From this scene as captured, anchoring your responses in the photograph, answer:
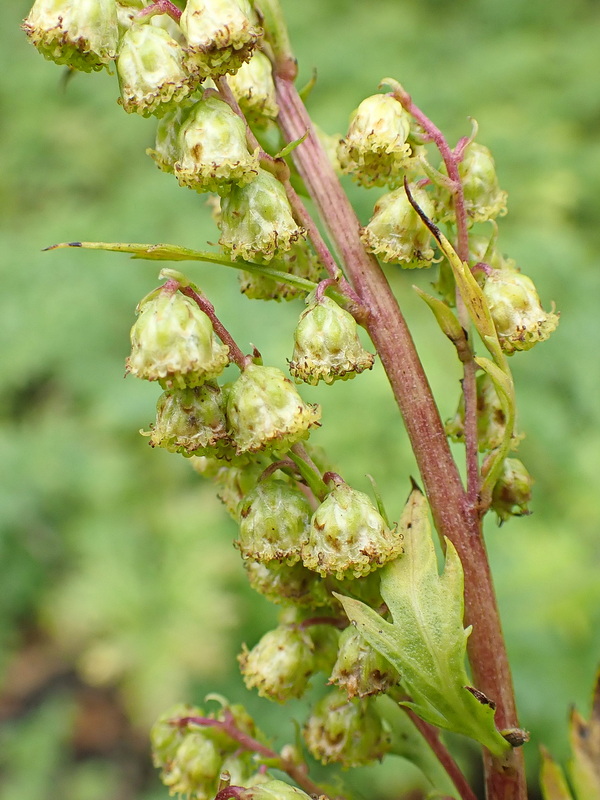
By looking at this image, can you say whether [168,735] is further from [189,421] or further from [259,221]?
[259,221]

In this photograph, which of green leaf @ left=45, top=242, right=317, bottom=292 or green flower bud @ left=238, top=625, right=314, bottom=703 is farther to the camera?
green flower bud @ left=238, top=625, right=314, bottom=703

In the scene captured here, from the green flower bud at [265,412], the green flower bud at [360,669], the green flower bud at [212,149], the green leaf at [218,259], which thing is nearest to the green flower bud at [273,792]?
the green flower bud at [360,669]

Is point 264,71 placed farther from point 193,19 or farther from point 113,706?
point 113,706

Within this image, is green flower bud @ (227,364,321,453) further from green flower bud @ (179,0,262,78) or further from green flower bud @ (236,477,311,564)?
green flower bud @ (179,0,262,78)

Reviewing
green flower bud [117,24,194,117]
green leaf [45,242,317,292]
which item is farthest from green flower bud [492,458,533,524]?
green flower bud [117,24,194,117]

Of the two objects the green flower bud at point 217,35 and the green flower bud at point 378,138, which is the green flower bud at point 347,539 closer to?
the green flower bud at point 378,138

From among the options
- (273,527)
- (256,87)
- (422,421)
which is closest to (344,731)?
(273,527)

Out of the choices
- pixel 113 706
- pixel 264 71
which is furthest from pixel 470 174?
pixel 113 706

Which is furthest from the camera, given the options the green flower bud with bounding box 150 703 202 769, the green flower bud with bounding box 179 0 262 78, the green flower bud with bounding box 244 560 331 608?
the green flower bud with bounding box 150 703 202 769
